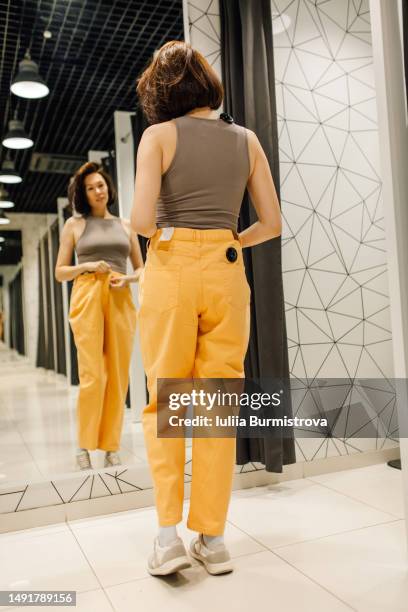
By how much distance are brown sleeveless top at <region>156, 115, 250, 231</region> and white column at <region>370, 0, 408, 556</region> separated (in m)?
0.45

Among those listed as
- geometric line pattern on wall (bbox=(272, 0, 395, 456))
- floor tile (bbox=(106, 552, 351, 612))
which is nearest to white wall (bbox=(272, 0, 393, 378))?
geometric line pattern on wall (bbox=(272, 0, 395, 456))

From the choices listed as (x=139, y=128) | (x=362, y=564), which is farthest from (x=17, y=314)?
(x=362, y=564)

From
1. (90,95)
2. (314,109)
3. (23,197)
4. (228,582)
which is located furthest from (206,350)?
(90,95)

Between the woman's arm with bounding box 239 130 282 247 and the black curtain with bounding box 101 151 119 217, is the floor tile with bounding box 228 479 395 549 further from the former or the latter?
the black curtain with bounding box 101 151 119 217

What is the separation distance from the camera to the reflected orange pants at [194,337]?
1.57 metres

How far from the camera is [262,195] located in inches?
69.1

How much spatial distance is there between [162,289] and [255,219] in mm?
1063

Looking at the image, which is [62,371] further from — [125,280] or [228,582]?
[228,582]

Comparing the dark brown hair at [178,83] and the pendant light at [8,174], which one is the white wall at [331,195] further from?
the pendant light at [8,174]

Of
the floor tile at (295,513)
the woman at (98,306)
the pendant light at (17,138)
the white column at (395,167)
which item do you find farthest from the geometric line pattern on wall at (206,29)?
the floor tile at (295,513)

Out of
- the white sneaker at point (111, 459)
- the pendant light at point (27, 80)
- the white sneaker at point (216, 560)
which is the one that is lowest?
the white sneaker at point (216, 560)

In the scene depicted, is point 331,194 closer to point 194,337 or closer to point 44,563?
point 194,337

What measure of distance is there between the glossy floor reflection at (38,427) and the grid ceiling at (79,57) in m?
0.92

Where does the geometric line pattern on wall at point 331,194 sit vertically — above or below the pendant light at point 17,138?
below
